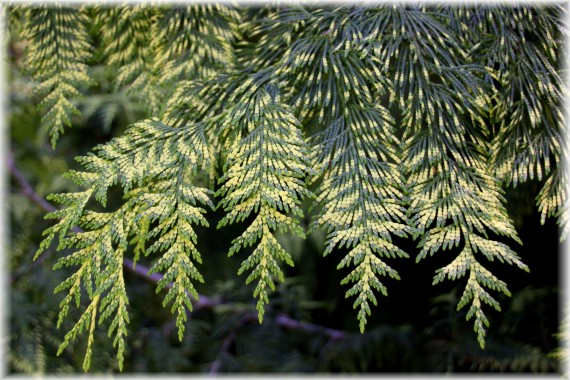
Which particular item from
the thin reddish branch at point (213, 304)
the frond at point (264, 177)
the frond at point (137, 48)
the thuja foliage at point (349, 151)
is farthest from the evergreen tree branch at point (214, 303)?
the frond at point (264, 177)

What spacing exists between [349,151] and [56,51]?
25.4 inches

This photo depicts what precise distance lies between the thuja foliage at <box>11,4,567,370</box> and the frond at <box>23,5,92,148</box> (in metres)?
0.12

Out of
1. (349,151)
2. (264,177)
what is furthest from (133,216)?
(349,151)

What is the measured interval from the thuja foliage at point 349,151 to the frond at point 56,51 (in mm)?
121

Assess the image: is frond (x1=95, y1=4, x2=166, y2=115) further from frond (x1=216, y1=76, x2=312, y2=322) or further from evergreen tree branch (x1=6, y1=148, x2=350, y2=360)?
evergreen tree branch (x1=6, y1=148, x2=350, y2=360)

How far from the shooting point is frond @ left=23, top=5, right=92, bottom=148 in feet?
3.35

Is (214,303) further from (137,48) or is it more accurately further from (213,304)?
(137,48)

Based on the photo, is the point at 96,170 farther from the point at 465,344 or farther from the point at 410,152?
the point at 465,344

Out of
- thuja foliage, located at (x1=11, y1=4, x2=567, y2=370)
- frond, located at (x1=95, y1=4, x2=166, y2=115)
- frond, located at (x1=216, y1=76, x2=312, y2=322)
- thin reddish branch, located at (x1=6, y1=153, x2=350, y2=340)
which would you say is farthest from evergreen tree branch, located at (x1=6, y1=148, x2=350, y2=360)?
frond, located at (x1=216, y1=76, x2=312, y2=322)

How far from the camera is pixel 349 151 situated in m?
0.80

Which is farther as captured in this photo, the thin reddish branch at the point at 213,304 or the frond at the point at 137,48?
the thin reddish branch at the point at 213,304

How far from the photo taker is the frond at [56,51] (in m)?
1.02

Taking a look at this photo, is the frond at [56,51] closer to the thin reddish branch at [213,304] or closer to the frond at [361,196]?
the frond at [361,196]

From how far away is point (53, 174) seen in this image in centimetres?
222
